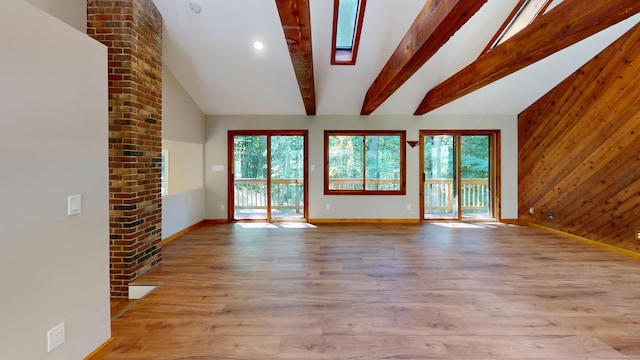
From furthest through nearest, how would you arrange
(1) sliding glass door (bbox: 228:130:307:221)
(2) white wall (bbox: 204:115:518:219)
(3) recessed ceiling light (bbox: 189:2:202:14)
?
(1) sliding glass door (bbox: 228:130:307:221), (2) white wall (bbox: 204:115:518:219), (3) recessed ceiling light (bbox: 189:2:202:14)

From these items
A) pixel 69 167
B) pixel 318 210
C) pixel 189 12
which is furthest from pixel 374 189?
pixel 69 167

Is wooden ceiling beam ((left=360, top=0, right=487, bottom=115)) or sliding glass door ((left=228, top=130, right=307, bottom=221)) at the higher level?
wooden ceiling beam ((left=360, top=0, right=487, bottom=115))

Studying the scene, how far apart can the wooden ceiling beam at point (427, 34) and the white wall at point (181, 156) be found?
3448 mm

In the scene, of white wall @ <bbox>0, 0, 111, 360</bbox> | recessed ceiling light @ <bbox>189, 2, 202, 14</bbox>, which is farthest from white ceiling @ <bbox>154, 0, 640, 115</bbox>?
white wall @ <bbox>0, 0, 111, 360</bbox>

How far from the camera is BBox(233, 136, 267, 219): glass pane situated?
19.3 ft

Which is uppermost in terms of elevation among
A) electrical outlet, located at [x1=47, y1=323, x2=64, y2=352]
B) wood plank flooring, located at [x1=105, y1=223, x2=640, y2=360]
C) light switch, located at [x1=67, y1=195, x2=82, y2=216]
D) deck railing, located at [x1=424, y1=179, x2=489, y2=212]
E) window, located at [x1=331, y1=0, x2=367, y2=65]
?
window, located at [x1=331, y1=0, x2=367, y2=65]

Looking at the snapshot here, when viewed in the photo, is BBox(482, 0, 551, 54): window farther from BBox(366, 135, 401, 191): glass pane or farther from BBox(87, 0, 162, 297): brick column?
BBox(87, 0, 162, 297): brick column

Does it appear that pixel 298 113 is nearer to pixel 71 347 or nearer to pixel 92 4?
pixel 92 4

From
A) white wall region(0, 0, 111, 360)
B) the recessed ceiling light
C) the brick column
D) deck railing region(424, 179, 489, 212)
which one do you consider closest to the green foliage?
deck railing region(424, 179, 489, 212)

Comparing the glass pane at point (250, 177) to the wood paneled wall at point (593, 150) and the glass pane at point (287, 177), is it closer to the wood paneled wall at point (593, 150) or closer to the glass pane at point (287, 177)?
the glass pane at point (287, 177)

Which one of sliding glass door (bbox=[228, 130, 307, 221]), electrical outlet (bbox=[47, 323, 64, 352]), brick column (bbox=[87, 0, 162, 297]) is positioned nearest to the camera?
electrical outlet (bbox=[47, 323, 64, 352])

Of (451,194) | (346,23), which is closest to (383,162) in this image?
(451,194)

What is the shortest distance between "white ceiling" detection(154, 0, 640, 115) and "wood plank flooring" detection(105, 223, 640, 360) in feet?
9.19

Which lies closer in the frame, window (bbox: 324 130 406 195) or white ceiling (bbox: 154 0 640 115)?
white ceiling (bbox: 154 0 640 115)
